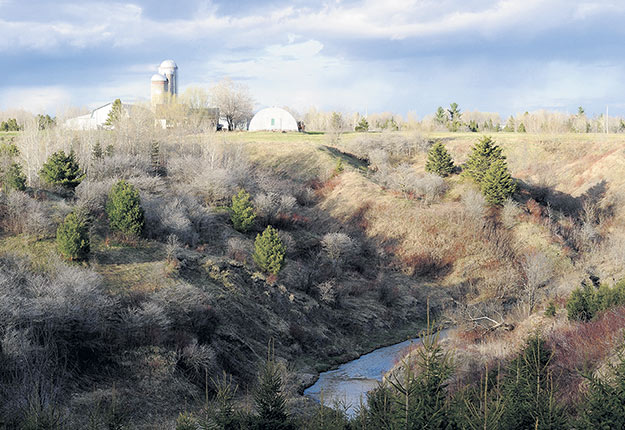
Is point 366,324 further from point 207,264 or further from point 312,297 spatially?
A: point 207,264

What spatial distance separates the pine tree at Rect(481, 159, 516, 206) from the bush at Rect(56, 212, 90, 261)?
29661 millimetres

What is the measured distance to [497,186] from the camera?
44312mm

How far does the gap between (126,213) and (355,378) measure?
1284 cm

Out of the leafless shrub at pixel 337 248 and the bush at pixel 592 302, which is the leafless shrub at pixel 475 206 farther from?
the bush at pixel 592 302

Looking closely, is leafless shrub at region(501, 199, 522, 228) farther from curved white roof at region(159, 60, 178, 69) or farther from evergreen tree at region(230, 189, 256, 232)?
curved white roof at region(159, 60, 178, 69)

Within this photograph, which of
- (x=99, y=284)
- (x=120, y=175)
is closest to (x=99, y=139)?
(x=120, y=175)

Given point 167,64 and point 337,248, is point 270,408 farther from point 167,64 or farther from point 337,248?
point 167,64

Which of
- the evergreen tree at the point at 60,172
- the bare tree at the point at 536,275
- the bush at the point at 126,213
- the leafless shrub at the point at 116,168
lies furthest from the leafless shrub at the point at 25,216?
the bare tree at the point at 536,275

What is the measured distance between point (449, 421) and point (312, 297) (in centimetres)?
1957

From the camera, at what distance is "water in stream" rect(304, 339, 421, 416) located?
860 inches

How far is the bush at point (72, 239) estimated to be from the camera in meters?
23.8

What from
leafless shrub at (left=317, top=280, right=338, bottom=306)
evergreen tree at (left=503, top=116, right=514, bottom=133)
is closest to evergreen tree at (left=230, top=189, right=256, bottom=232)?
leafless shrub at (left=317, top=280, right=338, bottom=306)

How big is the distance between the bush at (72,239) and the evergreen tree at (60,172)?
9.52 m

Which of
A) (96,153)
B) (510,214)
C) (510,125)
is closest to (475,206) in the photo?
(510,214)
